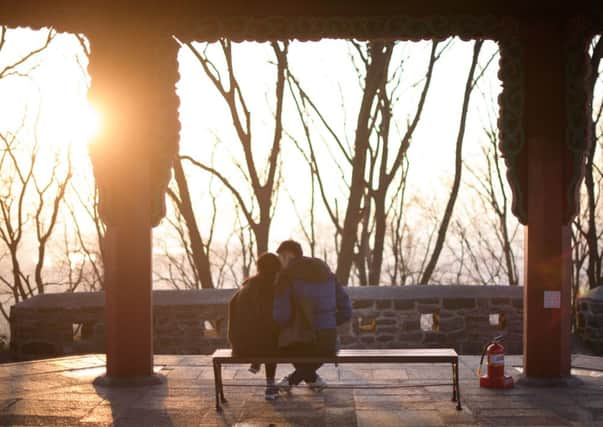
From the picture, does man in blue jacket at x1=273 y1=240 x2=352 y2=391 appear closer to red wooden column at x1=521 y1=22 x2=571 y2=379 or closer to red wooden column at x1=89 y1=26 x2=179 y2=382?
red wooden column at x1=89 y1=26 x2=179 y2=382

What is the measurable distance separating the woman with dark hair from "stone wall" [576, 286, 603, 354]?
7463 millimetres

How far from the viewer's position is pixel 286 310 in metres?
9.49

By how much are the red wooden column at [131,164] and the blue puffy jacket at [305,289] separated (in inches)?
65.8

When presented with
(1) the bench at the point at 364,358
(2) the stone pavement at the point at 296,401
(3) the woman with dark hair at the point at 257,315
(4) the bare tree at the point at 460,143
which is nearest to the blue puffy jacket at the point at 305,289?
(3) the woman with dark hair at the point at 257,315

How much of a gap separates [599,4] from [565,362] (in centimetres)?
347

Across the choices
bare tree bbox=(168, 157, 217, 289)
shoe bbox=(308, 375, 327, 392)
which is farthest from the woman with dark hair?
bare tree bbox=(168, 157, 217, 289)

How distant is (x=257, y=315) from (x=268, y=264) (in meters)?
0.46

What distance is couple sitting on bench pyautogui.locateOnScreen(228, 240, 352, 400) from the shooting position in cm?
947

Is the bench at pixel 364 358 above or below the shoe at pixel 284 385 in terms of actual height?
above

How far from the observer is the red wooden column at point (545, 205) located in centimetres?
1027

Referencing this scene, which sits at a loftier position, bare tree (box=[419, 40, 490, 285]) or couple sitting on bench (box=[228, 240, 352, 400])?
bare tree (box=[419, 40, 490, 285])

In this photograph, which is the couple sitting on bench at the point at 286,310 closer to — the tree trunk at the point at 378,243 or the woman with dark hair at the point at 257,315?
the woman with dark hair at the point at 257,315

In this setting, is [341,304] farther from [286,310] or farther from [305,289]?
[286,310]

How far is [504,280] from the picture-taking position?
31.3 meters
